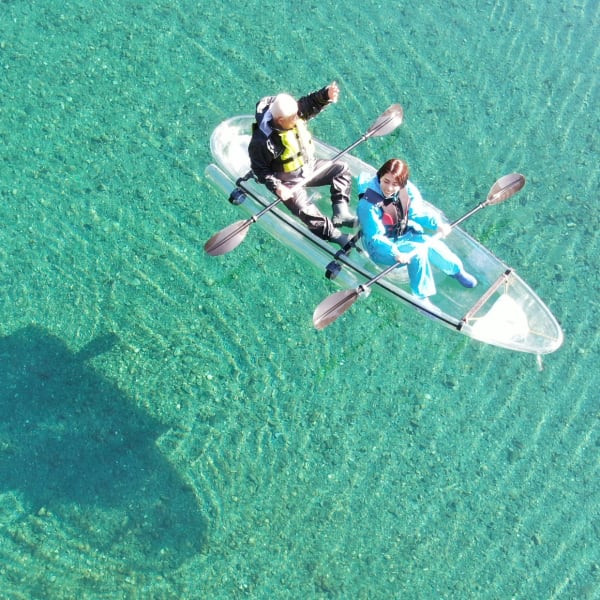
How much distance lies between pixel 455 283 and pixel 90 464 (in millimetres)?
2928

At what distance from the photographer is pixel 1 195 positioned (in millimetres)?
5836

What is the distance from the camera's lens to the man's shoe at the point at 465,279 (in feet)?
16.2

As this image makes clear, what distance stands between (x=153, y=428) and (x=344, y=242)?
1.97m

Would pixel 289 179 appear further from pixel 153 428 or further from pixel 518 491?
pixel 518 491

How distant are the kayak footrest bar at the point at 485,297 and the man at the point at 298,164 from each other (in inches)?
37.3

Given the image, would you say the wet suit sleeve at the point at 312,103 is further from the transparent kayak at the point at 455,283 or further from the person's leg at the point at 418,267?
the person's leg at the point at 418,267

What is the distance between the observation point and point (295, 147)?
15.6 ft

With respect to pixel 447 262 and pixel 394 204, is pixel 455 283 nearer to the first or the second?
pixel 447 262

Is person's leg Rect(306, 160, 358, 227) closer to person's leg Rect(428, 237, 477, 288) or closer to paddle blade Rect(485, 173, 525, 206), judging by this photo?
person's leg Rect(428, 237, 477, 288)

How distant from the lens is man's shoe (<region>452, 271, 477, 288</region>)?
4927 mm

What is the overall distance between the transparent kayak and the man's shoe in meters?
0.05

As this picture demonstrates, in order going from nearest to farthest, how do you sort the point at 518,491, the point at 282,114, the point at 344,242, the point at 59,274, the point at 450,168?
the point at 282,114 < the point at 344,242 < the point at 518,491 < the point at 59,274 < the point at 450,168

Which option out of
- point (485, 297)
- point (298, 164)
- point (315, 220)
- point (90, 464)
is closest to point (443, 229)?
point (485, 297)

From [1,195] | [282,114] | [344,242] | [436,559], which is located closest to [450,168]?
[344,242]
